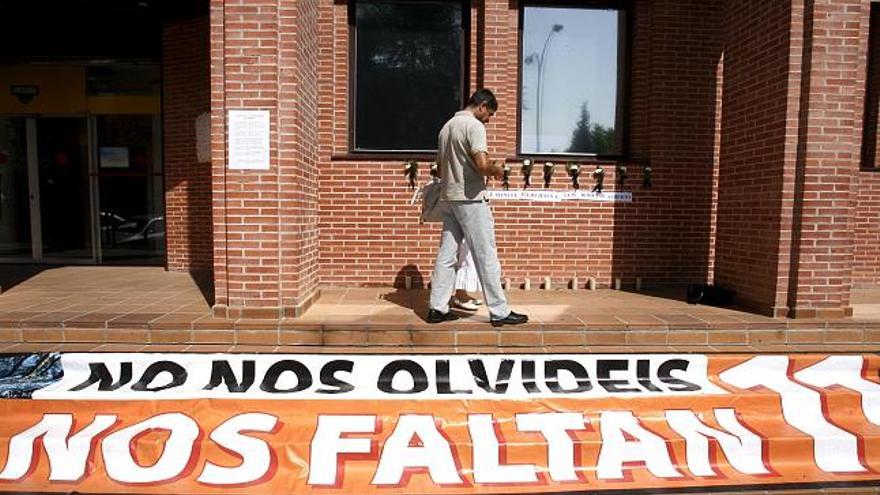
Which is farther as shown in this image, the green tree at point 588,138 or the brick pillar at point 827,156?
the green tree at point 588,138

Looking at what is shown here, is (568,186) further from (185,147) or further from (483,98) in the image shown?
(185,147)

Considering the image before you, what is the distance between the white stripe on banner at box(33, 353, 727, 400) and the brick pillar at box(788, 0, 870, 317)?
1.85m

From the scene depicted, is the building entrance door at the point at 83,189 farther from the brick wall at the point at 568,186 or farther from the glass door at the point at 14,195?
the brick wall at the point at 568,186

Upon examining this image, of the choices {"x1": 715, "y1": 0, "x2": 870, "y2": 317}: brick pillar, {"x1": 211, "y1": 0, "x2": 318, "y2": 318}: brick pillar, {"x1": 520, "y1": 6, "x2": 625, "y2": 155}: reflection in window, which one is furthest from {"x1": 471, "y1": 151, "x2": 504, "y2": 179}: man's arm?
{"x1": 715, "y1": 0, "x2": 870, "y2": 317}: brick pillar

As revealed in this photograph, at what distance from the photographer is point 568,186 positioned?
669 centimetres

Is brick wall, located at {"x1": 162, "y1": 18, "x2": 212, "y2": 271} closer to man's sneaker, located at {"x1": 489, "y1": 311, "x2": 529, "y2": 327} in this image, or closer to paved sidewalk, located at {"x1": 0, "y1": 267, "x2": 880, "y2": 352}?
paved sidewalk, located at {"x1": 0, "y1": 267, "x2": 880, "y2": 352}

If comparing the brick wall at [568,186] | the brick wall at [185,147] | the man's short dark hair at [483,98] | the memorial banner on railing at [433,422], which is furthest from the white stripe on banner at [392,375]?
the brick wall at [185,147]

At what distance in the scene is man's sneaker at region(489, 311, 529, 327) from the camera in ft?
15.7

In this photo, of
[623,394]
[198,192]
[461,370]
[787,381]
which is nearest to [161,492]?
[461,370]

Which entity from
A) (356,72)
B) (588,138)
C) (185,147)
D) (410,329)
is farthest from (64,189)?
(588,138)

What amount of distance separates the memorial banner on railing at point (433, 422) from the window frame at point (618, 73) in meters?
3.19

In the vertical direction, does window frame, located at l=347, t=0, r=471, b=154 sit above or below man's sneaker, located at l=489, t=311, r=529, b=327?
above

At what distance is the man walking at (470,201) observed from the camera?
183 inches

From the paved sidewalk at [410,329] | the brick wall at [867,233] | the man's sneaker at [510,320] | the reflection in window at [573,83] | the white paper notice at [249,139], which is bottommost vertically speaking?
the paved sidewalk at [410,329]
